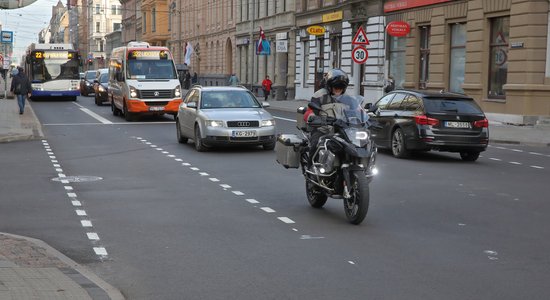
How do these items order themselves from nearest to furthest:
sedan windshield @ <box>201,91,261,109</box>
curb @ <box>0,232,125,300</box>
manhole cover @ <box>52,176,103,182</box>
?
curb @ <box>0,232,125,300</box> < manhole cover @ <box>52,176,103,182</box> < sedan windshield @ <box>201,91,261,109</box>

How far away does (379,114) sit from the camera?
1844cm

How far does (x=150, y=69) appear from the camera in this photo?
99.0 feet

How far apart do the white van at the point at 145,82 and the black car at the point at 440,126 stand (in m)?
13.2

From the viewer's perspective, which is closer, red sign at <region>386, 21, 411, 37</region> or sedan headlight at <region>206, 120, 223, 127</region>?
sedan headlight at <region>206, 120, 223, 127</region>

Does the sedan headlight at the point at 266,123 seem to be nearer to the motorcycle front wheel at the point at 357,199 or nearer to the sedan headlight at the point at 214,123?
the sedan headlight at the point at 214,123

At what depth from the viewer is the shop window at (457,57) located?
31484mm

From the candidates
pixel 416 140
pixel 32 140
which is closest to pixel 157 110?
pixel 32 140

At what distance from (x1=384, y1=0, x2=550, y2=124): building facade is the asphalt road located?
437 inches

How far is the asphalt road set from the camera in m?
6.61

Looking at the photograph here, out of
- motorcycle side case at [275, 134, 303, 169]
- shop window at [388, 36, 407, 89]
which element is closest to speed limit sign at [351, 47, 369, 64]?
shop window at [388, 36, 407, 89]

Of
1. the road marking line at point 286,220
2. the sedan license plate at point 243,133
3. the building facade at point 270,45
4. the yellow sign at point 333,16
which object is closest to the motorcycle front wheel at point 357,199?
the road marking line at point 286,220

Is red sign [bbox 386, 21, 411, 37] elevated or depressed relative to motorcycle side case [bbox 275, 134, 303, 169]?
elevated

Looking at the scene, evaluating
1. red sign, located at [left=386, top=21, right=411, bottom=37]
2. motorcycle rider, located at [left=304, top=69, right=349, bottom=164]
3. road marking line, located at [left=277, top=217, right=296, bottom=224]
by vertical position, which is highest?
red sign, located at [left=386, top=21, right=411, bottom=37]

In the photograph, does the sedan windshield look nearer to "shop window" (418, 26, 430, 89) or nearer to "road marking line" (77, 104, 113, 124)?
"road marking line" (77, 104, 113, 124)
